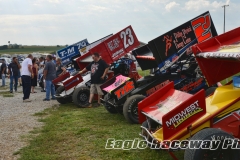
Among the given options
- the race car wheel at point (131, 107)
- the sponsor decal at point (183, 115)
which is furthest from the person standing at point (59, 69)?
the sponsor decal at point (183, 115)

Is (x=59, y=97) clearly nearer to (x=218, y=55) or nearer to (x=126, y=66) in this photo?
(x=126, y=66)

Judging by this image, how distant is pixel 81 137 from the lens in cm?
661

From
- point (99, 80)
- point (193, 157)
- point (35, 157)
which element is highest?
point (99, 80)

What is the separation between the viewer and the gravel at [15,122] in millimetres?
6051

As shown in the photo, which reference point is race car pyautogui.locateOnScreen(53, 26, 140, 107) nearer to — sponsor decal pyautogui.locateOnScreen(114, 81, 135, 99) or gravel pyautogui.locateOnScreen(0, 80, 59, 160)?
gravel pyautogui.locateOnScreen(0, 80, 59, 160)

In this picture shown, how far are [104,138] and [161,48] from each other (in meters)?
2.41

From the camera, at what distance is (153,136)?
4766 millimetres

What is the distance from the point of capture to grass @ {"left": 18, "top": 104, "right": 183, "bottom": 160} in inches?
212

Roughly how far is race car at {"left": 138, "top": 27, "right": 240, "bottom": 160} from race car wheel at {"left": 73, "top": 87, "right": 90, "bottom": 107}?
17.0 ft

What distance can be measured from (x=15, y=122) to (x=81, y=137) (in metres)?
2.57

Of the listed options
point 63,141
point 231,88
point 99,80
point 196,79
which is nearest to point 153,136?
point 231,88

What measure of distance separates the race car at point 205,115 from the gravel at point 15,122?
2.52 meters

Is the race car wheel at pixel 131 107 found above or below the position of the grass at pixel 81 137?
above

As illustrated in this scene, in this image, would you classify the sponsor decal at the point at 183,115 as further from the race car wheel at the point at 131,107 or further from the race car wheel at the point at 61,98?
the race car wheel at the point at 61,98
